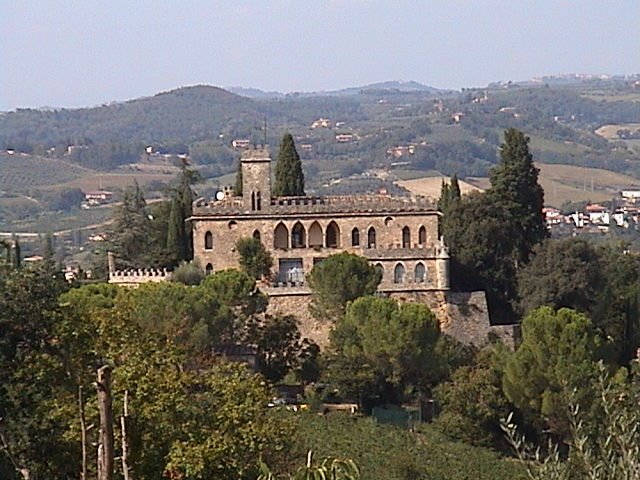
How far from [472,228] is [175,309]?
9170 millimetres

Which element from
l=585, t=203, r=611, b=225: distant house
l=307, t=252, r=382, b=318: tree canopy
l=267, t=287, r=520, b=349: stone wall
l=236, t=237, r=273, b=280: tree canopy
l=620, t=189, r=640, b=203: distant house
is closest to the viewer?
l=307, t=252, r=382, b=318: tree canopy

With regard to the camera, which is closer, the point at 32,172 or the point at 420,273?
the point at 420,273

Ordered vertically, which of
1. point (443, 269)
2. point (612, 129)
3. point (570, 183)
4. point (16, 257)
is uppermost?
point (16, 257)

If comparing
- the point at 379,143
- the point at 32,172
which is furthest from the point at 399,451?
the point at 379,143

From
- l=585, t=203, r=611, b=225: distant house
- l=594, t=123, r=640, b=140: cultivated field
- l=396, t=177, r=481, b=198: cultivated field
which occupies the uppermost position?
l=396, t=177, r=481, b=198: cultivated field

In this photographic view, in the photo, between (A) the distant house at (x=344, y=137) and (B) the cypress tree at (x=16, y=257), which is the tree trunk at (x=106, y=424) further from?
(A) the distant house at (x=344, y=137)

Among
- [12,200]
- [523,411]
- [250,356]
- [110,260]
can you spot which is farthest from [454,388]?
[12,200]

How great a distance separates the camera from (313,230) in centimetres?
3756

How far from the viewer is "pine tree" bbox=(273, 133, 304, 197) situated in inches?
1598

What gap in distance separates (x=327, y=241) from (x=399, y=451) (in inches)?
377

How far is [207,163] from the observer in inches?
5925

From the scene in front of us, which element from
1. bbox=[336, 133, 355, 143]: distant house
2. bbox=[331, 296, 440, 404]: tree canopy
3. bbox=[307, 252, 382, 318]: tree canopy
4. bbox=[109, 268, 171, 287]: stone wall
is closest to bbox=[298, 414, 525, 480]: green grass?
bbox=[331, 296, 440, 404]: tree canopy

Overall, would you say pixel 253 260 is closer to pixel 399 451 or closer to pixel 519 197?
pixel 519 197

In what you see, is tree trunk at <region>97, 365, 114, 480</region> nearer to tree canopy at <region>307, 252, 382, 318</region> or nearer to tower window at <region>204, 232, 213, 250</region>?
tree canopy at <region>307, 252, 382, 318</region>
